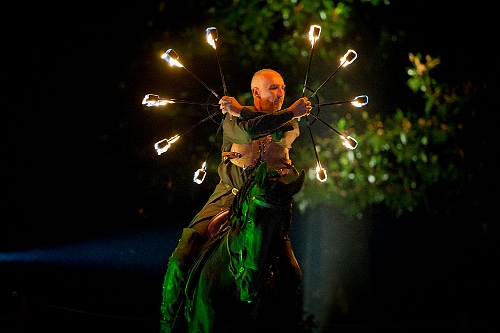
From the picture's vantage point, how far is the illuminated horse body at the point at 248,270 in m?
3.40

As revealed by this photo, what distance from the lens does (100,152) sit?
9.62m

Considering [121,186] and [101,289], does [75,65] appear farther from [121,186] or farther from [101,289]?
[101,289]

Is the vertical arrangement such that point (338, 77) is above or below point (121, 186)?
above

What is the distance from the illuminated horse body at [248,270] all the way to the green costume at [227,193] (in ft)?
0.70

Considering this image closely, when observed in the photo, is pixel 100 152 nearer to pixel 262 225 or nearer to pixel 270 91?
pixel 270 91

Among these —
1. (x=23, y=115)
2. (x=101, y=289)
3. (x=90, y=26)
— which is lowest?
(x=101, y=289)

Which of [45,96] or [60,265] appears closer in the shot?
[45,96]

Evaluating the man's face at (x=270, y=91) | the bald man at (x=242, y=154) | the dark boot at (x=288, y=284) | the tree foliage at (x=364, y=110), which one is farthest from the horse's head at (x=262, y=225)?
the tree foliage at (x=364, y=110)

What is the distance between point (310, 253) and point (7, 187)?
6747mm

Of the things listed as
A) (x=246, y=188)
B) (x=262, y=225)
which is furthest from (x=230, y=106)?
(x=262, y=225)

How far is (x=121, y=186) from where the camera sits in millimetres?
9828

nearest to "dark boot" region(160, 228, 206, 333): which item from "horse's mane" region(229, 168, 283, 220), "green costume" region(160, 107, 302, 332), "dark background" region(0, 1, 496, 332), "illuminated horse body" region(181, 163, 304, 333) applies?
"green costume" region(160, 107, 302, 332)

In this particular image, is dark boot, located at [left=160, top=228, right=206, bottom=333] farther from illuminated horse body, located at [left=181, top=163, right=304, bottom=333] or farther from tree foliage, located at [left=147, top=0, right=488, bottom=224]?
tree foliage, located at [left=147, top=0, right=488, bottom=224]

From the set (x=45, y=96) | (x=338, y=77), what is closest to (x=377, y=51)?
(x=338, y=77)
